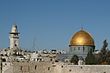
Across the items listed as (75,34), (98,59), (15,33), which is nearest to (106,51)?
(98,59)

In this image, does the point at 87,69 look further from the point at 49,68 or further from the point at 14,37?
the point at 14,37

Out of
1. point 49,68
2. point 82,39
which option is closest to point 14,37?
point 82,39

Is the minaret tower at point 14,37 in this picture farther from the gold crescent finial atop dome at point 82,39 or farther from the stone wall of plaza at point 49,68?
the stone wall of plaza at point 49,68

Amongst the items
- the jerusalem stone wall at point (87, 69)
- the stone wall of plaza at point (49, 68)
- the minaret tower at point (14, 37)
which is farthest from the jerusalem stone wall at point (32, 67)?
the minaret tower at point (14, 37)

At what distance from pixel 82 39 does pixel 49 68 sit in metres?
18.4

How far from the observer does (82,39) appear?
46.8 meters

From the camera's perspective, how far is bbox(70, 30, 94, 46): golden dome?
46844 mm

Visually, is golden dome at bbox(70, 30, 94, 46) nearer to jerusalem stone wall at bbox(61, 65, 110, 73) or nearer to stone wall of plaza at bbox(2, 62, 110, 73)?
stone wall of plaza at bbox(2, 62, 110, 73)

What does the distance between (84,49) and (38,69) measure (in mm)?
19673

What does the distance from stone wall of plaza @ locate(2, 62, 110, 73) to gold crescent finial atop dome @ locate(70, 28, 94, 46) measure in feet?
57.7

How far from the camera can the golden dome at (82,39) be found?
46844 millimetres

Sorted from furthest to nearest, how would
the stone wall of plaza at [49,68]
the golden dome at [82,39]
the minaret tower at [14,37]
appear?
the golden dome at [82,39] → the minaret tower at [14,37] → the stone wall of plaza at [49,68]

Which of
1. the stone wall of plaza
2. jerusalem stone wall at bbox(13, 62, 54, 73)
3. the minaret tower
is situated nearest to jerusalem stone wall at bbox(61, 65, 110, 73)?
the stone wall of plaza

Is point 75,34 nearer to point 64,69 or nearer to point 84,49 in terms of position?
point 84,49
